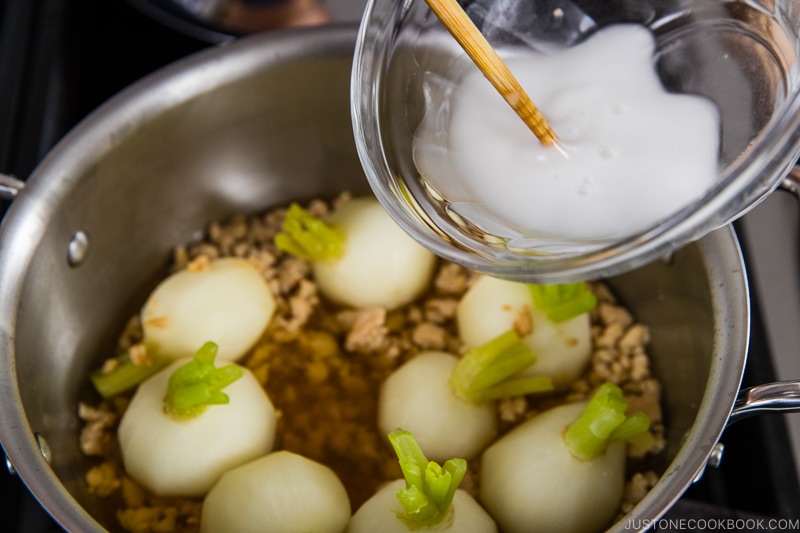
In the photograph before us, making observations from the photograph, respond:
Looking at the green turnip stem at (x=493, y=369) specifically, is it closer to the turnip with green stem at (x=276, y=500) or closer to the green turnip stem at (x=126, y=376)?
the turnip with green stem at (x=276, y=500)

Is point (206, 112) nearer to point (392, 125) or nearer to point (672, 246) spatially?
point (392, 125)

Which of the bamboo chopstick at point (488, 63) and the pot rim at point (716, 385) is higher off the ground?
the bamboo chopstick at point (488, 63)

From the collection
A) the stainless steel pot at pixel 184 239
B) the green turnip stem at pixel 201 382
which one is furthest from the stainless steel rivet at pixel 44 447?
the green turnip stem at pixel 201 382

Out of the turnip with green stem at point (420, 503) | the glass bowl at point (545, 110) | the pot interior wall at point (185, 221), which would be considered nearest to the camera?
the glass bowl at point (545, 110)

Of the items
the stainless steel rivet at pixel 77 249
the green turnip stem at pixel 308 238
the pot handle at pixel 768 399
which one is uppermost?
the pot handle at pixel 768 399

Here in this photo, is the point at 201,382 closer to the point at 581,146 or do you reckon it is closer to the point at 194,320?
the point at 194,320
